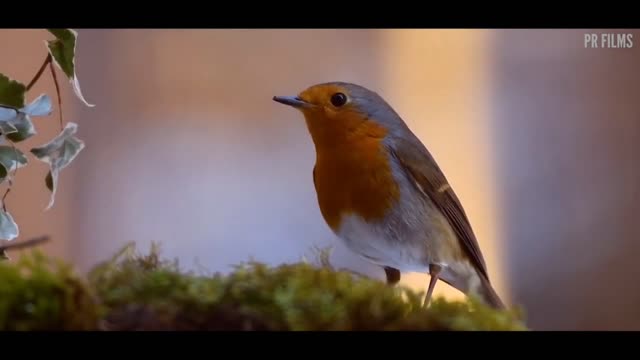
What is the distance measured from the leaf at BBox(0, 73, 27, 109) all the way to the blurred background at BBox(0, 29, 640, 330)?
1.23ft

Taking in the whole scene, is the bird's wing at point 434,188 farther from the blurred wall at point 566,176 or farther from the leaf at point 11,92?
the leaf at point 11,92

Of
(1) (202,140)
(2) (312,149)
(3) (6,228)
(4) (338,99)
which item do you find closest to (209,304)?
(3) (6,228)

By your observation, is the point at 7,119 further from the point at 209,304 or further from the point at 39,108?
the point at 209,304

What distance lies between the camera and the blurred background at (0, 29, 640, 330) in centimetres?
117

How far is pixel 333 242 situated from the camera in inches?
39.5

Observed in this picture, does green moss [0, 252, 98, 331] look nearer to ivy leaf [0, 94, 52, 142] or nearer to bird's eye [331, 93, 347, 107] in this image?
ivy leaf [0, 94, 52, 142]

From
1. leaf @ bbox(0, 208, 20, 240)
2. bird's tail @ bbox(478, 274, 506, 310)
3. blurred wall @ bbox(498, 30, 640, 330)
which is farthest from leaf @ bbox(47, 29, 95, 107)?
blurred wall @ bbox(498, 30, 640, 330)

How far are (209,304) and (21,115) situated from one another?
1.18 feet

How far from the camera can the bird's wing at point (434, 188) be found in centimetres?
89

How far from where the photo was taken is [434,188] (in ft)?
2.96

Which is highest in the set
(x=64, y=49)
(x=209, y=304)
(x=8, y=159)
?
(x=64, y=49)
